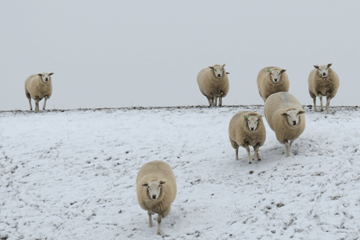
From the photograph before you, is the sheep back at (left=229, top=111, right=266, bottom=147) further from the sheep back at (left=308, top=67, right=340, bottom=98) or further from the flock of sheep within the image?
the sheep back at (left=308, top=67, right=340, bottom=98)

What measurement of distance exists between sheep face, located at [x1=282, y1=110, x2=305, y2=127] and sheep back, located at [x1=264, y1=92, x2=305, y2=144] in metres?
0.13

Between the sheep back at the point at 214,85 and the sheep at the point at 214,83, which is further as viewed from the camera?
the sheep back at the point at 214,85

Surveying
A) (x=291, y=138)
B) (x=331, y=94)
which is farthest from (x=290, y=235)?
(x=331, y=94)

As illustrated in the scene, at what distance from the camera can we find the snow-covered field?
8.41m

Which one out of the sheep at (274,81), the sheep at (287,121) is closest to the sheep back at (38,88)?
the sheep at (274,81)

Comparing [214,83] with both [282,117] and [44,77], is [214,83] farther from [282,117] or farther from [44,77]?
[44,77]

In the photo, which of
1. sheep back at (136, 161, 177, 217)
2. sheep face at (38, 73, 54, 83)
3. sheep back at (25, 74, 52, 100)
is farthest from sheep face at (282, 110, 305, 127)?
sheep back at (25, 74, 52, 100)

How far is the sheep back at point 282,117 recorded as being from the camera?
1156cm

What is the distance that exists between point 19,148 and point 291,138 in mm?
10397

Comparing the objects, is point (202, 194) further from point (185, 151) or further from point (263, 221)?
point (185, 151)

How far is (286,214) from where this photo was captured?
27.3 ft

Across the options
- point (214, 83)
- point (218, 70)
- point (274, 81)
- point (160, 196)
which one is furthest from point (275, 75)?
point (160, 196)

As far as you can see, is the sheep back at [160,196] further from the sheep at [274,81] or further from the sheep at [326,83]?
the sheep at [326,83]

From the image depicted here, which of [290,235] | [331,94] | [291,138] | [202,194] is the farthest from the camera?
[331,94]
